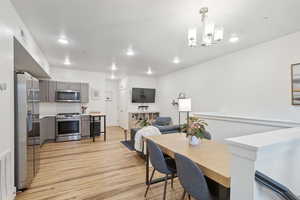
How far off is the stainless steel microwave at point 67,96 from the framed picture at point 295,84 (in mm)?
6103

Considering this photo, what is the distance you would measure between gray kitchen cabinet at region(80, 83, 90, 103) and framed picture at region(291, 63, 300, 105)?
598 centimetres

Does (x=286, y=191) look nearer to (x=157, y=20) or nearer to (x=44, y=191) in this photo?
(x=157, y=20)

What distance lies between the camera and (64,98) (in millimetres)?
5367

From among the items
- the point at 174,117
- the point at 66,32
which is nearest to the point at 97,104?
the point at 174,117

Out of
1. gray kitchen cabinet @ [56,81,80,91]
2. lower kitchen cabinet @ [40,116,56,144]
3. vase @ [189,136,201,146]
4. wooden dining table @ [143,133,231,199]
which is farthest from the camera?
gray kitchen cabinet @ [56,81,80,91]

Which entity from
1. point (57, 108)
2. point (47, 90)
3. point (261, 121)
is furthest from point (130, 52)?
point (57, 108)

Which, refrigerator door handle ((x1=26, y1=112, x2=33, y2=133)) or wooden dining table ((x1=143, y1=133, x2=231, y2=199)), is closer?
wooden dining table ((x1=143, y1=133, x2=231, y2=199))

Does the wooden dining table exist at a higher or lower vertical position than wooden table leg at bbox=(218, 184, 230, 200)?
higher

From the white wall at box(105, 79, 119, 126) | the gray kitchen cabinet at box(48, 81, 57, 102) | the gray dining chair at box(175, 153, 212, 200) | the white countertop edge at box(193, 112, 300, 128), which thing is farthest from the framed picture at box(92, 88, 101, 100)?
the gray dining chair at box(175, 153, 212, 200)

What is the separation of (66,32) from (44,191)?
9.06 ft

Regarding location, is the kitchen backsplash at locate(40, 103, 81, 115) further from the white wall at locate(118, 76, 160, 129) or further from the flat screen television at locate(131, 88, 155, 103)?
the flat screen television at locate(131, 88, 155, 103)

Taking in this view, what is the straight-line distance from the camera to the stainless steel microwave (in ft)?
17.4

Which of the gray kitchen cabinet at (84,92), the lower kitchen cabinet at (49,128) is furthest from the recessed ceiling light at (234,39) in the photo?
the lower kitchen cabinet at (49,128)

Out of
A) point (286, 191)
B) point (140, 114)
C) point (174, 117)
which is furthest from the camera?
point (140, 114)
